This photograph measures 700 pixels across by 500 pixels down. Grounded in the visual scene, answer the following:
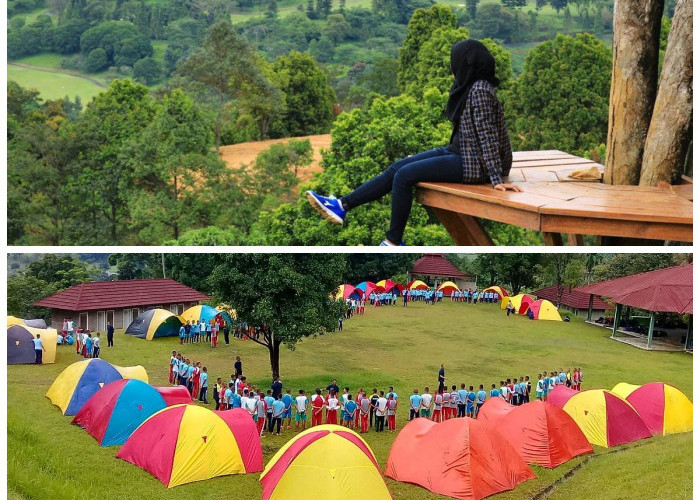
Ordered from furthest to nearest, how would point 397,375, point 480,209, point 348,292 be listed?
point 348,292 → point 397,375 → point 480,209

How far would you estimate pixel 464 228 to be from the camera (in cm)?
535

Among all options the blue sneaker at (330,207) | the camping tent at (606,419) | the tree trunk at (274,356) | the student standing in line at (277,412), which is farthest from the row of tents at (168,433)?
the camping tent at (606,419)

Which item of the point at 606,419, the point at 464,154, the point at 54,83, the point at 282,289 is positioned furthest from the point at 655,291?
the point at 54,83

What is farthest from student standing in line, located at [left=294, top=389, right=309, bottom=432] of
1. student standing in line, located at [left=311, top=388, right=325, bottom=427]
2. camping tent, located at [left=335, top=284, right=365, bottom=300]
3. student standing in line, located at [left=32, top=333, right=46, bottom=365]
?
student standing in line, located at [left=32, top=333, right=46, bottom=365]

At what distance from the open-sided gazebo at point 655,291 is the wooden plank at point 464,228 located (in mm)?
7356

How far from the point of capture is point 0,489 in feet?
21.9

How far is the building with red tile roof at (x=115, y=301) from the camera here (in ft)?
41.5

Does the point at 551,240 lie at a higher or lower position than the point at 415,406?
higher

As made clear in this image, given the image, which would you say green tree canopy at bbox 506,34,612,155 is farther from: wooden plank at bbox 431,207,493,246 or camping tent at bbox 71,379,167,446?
wooden plank at bbox 431,207,493,246

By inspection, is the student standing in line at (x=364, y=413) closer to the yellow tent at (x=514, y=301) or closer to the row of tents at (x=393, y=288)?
the row of tents at (x=393, y=288)

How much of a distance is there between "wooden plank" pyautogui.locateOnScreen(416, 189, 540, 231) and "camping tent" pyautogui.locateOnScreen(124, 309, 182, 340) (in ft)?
29.1

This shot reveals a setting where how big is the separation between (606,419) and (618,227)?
6238 mm

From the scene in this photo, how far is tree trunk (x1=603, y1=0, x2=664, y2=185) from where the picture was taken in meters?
5.07

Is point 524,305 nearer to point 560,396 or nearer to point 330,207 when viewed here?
point 560,396
